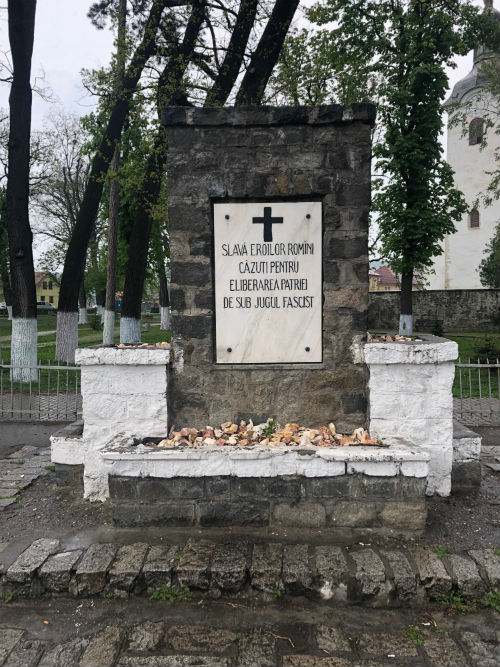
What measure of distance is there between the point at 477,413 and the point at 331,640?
22.3 ft

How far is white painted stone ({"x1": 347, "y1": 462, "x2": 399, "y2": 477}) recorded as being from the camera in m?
3.20

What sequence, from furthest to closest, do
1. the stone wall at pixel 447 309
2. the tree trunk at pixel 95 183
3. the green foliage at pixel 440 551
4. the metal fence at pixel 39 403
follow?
1. the stone wall at pixel 447 309
2. the tree trunk at pixel 95 183
3. the metal fence at pixel 39 403
4. the green foliage at pixel 440 551

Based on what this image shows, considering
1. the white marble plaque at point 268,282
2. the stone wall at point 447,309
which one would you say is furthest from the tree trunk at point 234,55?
the stone wall at point 447,309

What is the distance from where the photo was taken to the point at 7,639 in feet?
8.02

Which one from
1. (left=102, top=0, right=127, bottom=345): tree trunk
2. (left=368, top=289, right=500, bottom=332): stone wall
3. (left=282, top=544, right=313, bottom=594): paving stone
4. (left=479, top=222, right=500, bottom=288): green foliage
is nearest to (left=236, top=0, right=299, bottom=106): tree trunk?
(left=102, top=0, right=127, bottom=345): tree trunk

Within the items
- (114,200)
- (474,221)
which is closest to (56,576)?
(114,200)

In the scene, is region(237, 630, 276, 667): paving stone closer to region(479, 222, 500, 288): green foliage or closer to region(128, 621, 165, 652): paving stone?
region(128, 621, 165, 652): paving stone

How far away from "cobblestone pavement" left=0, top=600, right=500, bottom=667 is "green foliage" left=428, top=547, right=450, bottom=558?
391 millimetres

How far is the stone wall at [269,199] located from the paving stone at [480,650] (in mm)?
1797

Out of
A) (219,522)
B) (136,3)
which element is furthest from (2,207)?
(219,522)

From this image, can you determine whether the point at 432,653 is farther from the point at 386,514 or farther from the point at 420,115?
the point at 420,115

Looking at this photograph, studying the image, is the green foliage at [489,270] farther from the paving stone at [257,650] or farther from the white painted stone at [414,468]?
the paving stone at [257,650]

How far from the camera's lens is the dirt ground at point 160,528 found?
322 centimetres

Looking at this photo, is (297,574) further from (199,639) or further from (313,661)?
(199,639)
